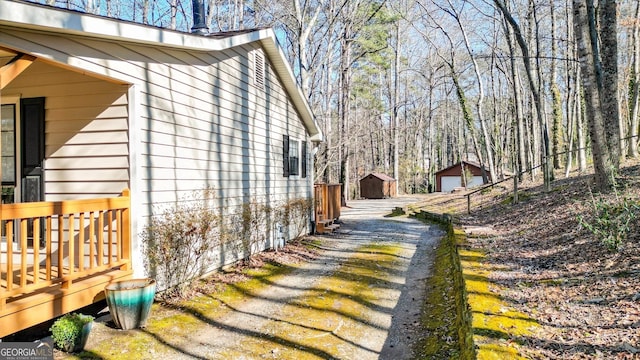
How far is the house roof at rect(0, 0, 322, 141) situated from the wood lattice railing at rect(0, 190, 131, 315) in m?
1.64

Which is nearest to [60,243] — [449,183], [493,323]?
[493,323]

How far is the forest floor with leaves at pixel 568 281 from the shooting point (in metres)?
3.56

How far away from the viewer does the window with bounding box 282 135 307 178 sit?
11.4m

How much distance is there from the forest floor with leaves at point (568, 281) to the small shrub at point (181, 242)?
14.3ft

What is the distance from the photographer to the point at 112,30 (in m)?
5.13

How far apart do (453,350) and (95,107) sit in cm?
540

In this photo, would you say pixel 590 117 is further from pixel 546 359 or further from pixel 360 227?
pixel 360 227

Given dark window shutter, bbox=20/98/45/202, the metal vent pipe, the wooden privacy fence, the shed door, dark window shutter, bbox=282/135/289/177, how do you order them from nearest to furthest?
dark window shutter, bbox=20/98/45/202 → the metal vent pipe → dark window shutter, bbox=282/135/289/177 → the wooden privacy fence → the shed door

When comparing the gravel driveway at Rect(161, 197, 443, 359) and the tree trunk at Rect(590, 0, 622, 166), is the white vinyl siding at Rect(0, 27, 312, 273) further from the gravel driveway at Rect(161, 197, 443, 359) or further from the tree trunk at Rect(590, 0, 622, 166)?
the tree trunk at Rect(590, 0, 622, 166)

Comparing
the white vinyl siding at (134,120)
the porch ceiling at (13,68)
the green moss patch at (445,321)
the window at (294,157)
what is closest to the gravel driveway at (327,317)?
the green moss patch at (445,321)

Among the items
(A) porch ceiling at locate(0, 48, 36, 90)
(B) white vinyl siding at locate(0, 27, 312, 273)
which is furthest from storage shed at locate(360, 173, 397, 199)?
(A) porch ceiling at locate(0, 48, 36, 90)

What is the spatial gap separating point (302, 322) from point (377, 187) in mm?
31433

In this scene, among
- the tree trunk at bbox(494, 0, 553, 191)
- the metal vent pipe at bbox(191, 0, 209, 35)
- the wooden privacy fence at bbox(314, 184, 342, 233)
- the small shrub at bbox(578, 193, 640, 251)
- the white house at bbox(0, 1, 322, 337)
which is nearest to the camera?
the white house at bbox(0, 1, 322, 337)

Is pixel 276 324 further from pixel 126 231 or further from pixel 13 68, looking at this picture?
pixel 13 68
